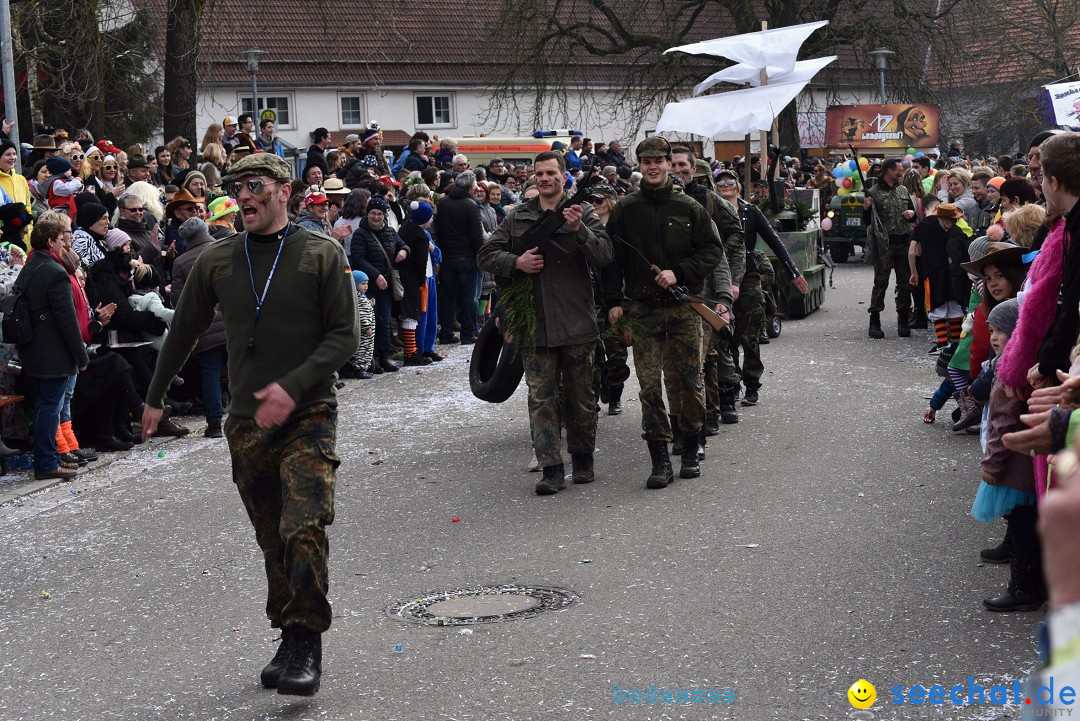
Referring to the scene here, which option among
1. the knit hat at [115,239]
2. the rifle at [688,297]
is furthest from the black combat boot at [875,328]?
the knit hat at [115,239]

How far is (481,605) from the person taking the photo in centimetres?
661

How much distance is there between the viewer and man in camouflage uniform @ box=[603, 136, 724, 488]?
904 centimetres

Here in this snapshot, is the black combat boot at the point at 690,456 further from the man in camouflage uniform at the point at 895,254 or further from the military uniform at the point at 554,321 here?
the man in camouflage uniform at the point at 895,254

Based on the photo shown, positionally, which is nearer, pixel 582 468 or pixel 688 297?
pixel 688 297

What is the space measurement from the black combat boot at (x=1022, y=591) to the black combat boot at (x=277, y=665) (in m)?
3.05

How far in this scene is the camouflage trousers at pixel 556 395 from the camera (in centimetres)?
902

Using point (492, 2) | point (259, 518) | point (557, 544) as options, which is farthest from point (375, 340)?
point (492, 2)

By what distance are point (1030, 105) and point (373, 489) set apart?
117 ft

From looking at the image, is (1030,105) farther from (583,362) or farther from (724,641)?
(724,641)

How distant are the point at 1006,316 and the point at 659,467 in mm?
2823

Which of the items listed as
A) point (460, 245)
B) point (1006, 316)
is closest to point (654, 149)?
point (1006, 316)

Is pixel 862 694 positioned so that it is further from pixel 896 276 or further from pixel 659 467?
pixel 896 276

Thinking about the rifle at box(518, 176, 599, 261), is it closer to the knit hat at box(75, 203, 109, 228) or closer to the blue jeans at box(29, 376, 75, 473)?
the blue jeans at box(29, 376, 75, 473)

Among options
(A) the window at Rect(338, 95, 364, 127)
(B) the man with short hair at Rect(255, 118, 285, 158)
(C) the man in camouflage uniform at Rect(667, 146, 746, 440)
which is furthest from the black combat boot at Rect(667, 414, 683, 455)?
(A) the window at Rect(338, 95, 364, 127)
